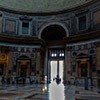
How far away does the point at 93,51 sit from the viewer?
2581 cm

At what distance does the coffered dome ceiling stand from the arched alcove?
2.91 metres

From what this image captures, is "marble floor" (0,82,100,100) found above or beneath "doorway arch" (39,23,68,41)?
beneath

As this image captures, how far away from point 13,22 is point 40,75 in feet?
30.7

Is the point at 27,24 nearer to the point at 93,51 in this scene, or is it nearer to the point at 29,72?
the point at 29,72

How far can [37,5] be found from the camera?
3250cm

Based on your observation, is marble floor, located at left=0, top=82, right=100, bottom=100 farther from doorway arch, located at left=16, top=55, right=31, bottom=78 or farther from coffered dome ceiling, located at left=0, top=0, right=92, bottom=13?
coffered dome ceiling, located at left=0, top=0, right=92, bottom=13

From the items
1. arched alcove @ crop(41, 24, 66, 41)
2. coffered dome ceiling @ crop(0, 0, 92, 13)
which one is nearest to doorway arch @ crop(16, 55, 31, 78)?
arched alcove @ crop(41, 24, 66, 41)

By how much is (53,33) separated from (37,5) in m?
5.67

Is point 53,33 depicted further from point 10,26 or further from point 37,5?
point 10,26

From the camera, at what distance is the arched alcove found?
106 feet

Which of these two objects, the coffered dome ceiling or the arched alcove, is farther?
A: the arched alcove

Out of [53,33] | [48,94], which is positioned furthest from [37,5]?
[48,94]

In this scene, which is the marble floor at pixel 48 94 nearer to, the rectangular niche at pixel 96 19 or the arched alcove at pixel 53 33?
the rectangular niche at pixel 96 19

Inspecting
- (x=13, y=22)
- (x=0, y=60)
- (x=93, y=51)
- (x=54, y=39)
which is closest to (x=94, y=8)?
(x=93, y=51)
